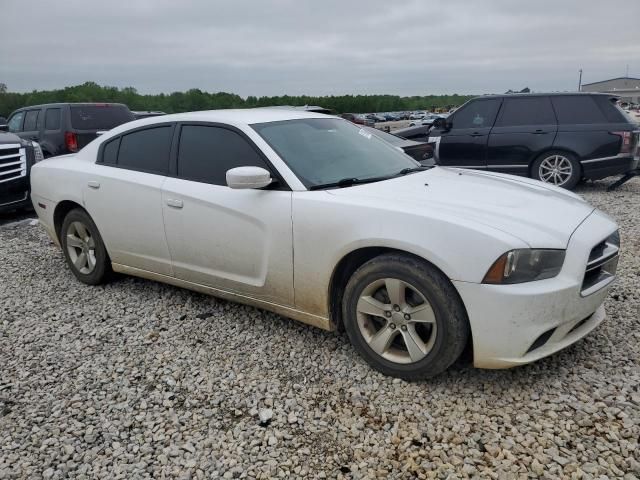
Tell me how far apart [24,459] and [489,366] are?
2373 mm

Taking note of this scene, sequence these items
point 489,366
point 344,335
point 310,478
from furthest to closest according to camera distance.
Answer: point 344,335 → point 489,366 → point 310,478

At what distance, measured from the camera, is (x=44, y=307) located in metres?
4.23

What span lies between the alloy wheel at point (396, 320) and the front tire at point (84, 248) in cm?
262

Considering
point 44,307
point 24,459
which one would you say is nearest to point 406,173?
point 24,459

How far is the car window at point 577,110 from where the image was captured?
8.20 m

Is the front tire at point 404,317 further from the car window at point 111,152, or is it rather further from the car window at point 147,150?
the car window at point 111,152

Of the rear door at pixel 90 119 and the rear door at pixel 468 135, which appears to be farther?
the rear door at pixel 90 119

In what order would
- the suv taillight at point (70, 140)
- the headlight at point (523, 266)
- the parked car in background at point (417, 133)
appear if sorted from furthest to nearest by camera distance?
1. the parked car in background at point (417, 133)
2. the suv taillight at point (70, 140)
3. the headlight at point (523, 266)

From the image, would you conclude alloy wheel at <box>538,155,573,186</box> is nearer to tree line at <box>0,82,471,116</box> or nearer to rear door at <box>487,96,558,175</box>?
rear door at <box>487,96,558,175</box>

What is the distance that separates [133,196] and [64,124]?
7.35m

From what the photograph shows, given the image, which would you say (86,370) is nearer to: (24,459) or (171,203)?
(24,459)

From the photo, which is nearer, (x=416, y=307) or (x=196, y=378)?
(x=416, y=307)

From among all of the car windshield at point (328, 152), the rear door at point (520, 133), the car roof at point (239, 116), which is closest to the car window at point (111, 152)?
the car roof at point (239, 116)

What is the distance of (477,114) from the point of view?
9094 mm
